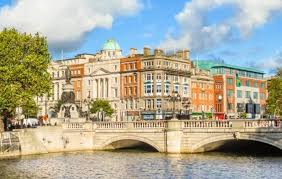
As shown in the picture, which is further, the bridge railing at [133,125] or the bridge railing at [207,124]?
the bridge railing at [133,125]

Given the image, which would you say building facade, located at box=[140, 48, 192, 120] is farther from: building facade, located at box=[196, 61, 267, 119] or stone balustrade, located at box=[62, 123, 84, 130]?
stone balustrade, located at box=[62, 123, 84, 130]

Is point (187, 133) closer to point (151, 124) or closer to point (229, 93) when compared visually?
point (151, 124)

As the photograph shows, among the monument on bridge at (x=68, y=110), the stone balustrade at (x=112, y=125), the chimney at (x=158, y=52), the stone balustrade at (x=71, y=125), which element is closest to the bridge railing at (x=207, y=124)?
the stone balustrade at (x=112, y=125)

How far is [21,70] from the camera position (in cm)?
6500

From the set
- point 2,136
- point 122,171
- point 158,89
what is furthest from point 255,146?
point 158,89

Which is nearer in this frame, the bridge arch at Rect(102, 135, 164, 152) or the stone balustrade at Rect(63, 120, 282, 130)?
the stone balustrade at Rect(63, 120, 282, 130)

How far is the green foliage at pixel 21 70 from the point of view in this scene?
210 ft

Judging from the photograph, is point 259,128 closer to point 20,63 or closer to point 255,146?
point 255,146

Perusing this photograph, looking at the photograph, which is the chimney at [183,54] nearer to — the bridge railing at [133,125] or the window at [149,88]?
the window at [149,88]

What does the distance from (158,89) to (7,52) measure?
172ft

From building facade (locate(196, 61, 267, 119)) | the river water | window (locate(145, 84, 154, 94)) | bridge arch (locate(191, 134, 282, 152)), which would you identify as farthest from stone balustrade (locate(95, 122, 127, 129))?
building facade (locate(196, 61, 267, 119))

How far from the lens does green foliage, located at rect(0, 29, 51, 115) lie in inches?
2518

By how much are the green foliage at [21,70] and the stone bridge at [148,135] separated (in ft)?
13.5

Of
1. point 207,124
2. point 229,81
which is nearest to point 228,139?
point 207,124
